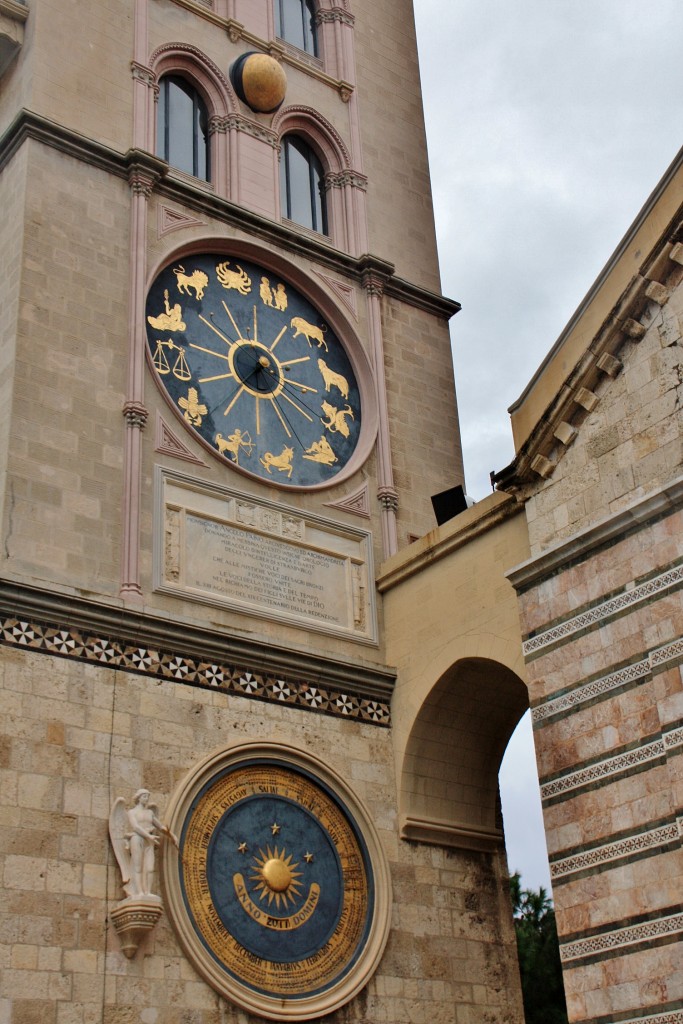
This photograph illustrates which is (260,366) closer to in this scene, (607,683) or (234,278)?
(234,278)

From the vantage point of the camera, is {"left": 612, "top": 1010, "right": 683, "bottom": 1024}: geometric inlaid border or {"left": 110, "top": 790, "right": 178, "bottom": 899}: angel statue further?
{"left": 110, "top": 790, "right": 178, "bottom": 899}: angel statue

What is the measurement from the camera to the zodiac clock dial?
16.9 meters

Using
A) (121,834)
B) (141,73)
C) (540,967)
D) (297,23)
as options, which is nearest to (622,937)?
(121,834)

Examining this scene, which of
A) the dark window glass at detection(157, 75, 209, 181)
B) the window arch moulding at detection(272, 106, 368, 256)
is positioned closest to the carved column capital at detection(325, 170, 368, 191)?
the window arch moulding at detection(272, 106, 368, 256)

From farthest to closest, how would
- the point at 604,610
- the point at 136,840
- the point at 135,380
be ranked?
the point at 135,380, the point at 136,840, the point at 604,610

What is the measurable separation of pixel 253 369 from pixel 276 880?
6126 mm

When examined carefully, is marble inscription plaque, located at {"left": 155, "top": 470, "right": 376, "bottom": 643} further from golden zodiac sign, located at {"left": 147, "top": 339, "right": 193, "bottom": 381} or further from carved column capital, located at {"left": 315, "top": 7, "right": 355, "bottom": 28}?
carved column capital, located at {"left": 315, "top": 7, "right": 355, "bottom": 28}

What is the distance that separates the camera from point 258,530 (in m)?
16.4

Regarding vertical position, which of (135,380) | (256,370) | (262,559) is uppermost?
(256,370)

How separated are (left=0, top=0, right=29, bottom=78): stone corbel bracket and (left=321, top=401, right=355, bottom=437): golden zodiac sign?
5.60 metres

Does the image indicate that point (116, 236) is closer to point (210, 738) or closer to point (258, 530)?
point (258, 530)

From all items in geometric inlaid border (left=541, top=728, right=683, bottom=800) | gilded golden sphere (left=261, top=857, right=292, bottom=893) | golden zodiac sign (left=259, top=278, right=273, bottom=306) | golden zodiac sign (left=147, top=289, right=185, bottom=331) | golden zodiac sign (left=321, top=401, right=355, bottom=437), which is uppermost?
golden zodiac sign (left=259, top=278, right=273, bottom=306)

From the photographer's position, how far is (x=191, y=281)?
17609 millimetres

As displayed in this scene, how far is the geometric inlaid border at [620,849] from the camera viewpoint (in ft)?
39.8
